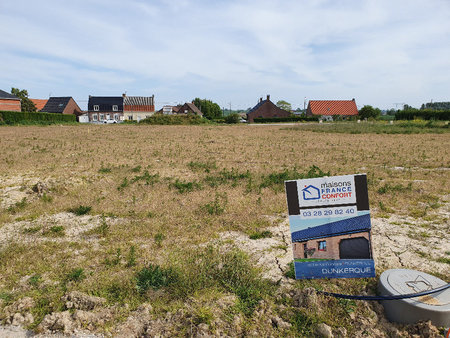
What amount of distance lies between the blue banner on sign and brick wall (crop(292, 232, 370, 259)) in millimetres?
92

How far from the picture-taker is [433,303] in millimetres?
3285

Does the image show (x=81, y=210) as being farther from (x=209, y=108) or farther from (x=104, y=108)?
(x=209, y=108)

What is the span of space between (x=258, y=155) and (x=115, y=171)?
6.92 m

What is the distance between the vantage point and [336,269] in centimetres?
395

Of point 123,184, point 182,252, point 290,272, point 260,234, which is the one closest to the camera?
point 290,272

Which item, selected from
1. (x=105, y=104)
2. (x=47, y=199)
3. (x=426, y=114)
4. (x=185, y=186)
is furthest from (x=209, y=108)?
(x=47, y=199)

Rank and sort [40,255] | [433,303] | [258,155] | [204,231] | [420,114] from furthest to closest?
[420,114] < [258,155] < [204,231] < [40,255] < [433,303]

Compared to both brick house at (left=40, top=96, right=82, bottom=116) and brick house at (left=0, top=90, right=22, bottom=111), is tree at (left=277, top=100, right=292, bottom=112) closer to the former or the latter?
brick house at (left=40, top=96, right=82, bottom=116)

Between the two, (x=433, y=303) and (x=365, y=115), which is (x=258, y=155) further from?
(x=365, y=115)

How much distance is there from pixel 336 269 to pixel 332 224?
0.61m

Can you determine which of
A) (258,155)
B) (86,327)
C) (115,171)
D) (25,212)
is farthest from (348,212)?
(258,155)

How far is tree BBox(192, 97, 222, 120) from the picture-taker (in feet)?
341

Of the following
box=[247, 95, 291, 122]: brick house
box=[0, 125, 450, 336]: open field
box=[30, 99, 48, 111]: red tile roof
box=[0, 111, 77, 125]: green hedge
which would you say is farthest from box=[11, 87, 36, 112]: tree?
box=[0, 125, 450, 336]: open field

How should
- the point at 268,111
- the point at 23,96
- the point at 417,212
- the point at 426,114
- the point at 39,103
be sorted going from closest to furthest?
the point at 417,212, the point at 426,114, the point at 23,96, the point at 268,111, the point at 39,103
